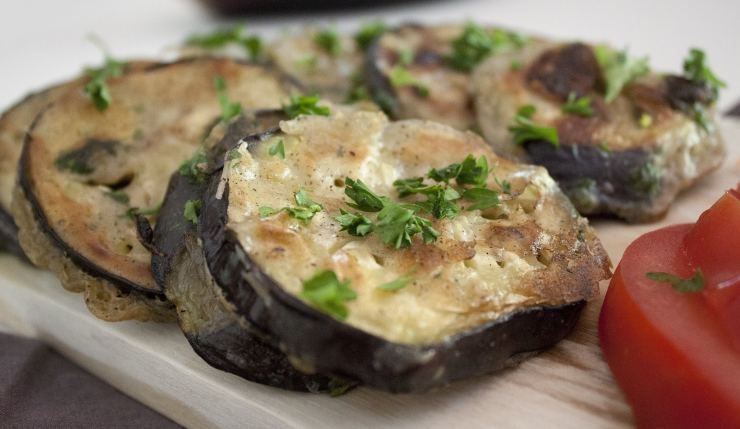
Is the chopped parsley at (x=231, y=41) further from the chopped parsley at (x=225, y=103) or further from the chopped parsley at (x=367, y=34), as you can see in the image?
the chopped parsley at (x=225, y=103)

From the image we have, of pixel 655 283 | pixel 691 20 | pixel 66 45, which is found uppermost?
pixel 655 283

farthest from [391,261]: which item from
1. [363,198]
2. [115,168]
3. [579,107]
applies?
[579,107]

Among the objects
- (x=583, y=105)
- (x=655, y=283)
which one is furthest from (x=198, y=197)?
(x=583, y=105)

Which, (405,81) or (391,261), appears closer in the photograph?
(391,261)

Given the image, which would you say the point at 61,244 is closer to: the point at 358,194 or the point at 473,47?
the point at 358,194

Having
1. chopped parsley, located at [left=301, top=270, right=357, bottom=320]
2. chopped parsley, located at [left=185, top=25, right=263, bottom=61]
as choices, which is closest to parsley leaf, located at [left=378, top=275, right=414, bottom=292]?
chopped parsley, located at [left=301, top=270, right=357, bottom=320]

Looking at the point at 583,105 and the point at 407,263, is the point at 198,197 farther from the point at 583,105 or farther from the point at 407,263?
the point at 583,105
